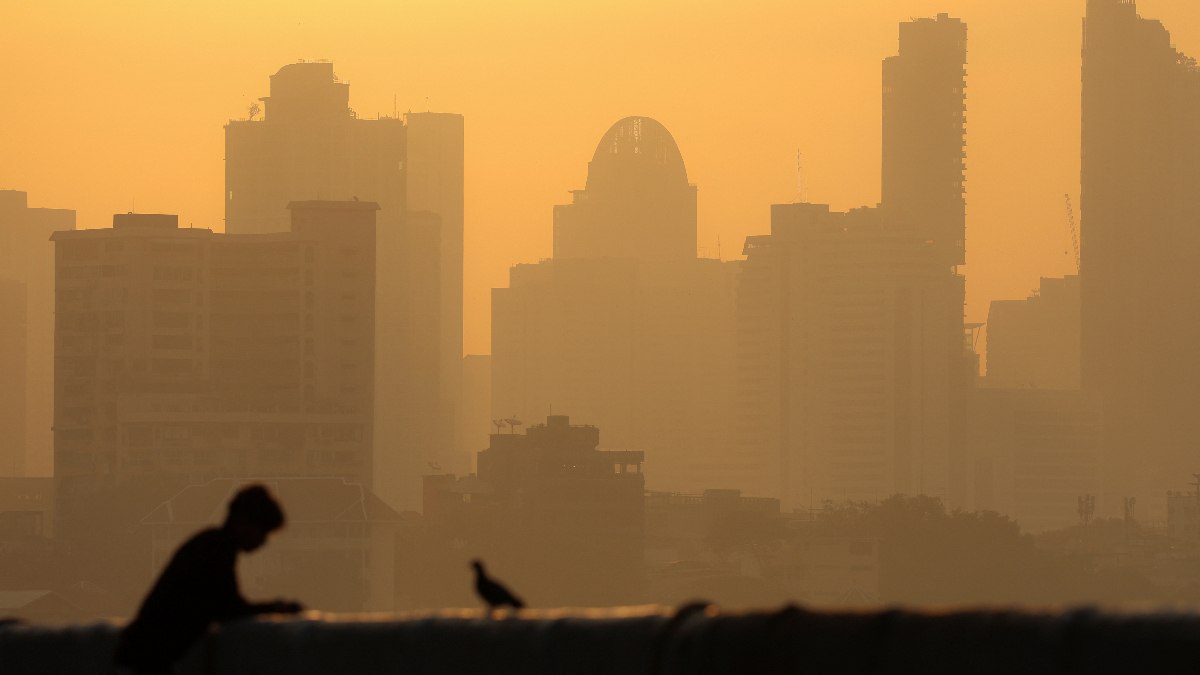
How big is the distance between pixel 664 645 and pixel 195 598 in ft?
8.62

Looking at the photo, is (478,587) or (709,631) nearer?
(709,631)

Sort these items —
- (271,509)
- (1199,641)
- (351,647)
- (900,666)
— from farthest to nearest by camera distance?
(271,509) < (351,647) < (900,666) < (1199,641)

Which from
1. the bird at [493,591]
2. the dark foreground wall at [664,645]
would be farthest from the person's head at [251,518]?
the bird at [493,591]

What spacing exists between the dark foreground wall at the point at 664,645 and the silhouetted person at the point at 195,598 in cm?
15

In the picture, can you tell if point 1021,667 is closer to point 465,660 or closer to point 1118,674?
point 1118,674

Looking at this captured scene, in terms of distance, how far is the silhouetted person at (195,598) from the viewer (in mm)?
11875

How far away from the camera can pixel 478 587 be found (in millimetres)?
11539

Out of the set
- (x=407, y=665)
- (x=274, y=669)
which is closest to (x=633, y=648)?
(x=407, y=665)

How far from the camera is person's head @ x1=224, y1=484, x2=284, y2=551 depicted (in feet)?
40.9

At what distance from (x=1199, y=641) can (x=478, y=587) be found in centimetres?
355

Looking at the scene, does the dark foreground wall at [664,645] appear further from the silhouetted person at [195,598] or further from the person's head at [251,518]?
the person's head at [251,518]

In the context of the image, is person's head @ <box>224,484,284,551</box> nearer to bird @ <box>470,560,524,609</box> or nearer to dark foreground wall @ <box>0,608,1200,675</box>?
dark foreground wall @ <box>0,608,1200,675</box>

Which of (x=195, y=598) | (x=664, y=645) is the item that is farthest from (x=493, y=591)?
(x=195, y=598)

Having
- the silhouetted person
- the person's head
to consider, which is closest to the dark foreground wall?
the silhouetted person
